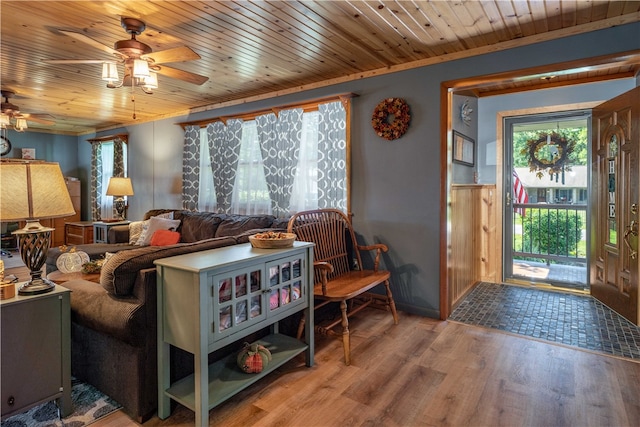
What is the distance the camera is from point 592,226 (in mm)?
3891

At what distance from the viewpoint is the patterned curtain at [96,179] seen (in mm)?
6957

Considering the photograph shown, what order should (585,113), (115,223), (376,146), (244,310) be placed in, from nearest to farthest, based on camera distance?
1. (244,310)
2. (376,146)
3. (585,113)
4. (115,223)

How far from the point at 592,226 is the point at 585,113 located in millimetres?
1339

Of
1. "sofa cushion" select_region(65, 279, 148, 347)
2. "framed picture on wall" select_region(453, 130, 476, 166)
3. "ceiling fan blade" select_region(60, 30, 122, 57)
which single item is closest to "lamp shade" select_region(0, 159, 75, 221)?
"sofa cushion" select_region(65, 279, 148, 347)

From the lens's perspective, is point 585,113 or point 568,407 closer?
point 568,407

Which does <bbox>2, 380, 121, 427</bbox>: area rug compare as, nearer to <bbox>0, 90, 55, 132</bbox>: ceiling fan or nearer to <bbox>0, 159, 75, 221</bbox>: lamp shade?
<bbox>0, 159, 75, 221</bbox>: lamp shade

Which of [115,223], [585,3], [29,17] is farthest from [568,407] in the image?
[115,223]

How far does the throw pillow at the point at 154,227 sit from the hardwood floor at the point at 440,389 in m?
2.83

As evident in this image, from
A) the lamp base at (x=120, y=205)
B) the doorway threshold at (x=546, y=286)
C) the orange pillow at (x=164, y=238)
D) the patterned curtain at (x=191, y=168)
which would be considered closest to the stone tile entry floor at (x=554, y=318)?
the doorway threshold at (x=546, y=286)

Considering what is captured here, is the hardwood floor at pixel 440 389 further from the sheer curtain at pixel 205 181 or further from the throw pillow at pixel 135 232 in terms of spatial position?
the throw pillow at pixel 135 232

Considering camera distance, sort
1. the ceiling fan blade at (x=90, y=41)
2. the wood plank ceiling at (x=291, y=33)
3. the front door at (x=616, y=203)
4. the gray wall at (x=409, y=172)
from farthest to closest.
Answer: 1. the gray wall at (x=409, y=172)
2. the front door at (x=616, y=203)
3. the wood plank ceiling at (x=291, y=33)
4. the ceiling fan blade at (x=90, y=41)

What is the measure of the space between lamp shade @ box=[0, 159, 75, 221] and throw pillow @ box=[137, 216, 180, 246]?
282 centimetres

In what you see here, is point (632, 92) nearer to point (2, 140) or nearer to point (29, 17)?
point (29, 17)

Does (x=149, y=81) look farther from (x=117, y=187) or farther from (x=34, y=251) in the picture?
(x=117, y=187)
